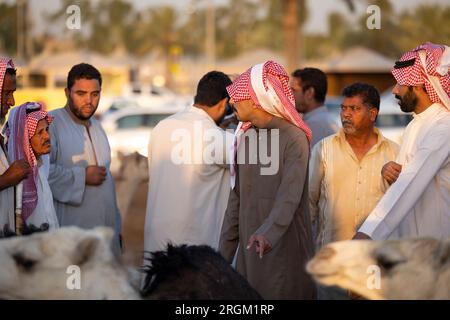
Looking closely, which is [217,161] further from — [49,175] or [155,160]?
[49,175]

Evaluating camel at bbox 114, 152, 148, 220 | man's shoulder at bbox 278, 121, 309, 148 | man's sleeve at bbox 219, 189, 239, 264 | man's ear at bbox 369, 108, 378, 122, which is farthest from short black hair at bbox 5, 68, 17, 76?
camel at bbox 114, 152, 148, 220

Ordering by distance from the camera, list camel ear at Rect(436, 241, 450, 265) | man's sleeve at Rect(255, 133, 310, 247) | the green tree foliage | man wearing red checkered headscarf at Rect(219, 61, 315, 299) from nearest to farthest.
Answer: camel ear at Rect(436, 241, 450, 265)
man's sleeve at Rect(255, 133, 310, 247)
man wearing red checkered headscarf at Rect(219, 61, 315, 299)
the green tree foliage

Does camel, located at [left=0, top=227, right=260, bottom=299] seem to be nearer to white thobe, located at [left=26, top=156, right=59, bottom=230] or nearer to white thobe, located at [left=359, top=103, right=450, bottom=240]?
white thobe, located at [left=359, top=103, right=450, bottom=240]

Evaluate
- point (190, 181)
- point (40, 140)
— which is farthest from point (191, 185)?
point (40, 140)

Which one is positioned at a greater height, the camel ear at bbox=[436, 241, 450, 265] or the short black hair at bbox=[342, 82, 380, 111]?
the short black hair at bbox=[342, 82, 380, 111]

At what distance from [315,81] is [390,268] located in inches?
161

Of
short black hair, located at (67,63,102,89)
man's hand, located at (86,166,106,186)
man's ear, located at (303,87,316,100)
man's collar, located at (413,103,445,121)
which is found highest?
short black hair, located at (67,63,102,89)

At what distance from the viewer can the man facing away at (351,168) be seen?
19.8 feet

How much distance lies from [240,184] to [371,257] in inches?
51.2

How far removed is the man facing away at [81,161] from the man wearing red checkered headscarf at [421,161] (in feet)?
6.84

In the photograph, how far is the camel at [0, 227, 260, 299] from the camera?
3.81 meters

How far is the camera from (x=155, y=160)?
6367 millimetres

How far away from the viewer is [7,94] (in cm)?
576

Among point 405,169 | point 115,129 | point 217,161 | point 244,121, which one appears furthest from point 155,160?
point 115,129
